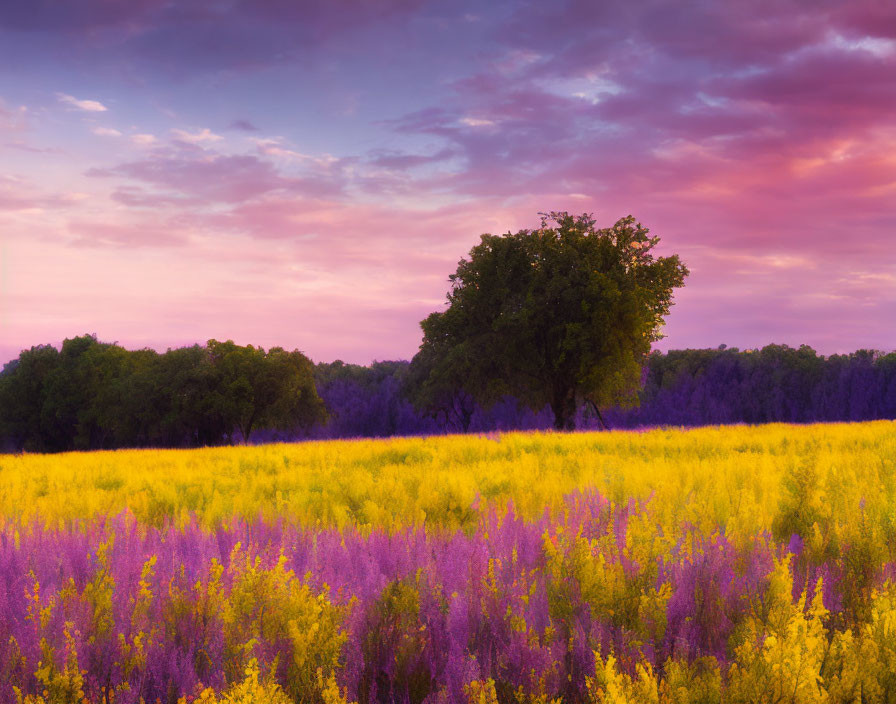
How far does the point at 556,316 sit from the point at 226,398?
2989 cm

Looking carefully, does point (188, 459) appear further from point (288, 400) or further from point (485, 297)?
point (288, 400)

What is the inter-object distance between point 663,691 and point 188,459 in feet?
43.5

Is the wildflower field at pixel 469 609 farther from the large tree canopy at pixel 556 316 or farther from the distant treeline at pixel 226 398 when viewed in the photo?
the distant treeline at pixel 226 398

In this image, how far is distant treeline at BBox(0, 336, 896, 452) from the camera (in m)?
52.7

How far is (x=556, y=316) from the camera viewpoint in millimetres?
32312

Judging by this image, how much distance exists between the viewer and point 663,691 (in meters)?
2.35

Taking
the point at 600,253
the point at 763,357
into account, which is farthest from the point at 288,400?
the point at 763,357

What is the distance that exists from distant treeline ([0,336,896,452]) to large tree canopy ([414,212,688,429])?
5.06 m

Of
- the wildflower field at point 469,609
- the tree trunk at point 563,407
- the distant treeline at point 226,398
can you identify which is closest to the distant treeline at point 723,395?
the distant treeline at point 226,398

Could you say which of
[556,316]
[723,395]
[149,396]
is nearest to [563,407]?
[556,316]

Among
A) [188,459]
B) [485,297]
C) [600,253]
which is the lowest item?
[188,459]

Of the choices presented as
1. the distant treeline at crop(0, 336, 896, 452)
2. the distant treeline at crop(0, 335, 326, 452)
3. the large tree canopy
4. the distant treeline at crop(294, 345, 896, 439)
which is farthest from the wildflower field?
the distant treeline at crop(294, 345, 896, 439)

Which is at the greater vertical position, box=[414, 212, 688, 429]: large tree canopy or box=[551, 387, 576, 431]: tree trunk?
box=[414, 212, 688, 429]: large tree canopy

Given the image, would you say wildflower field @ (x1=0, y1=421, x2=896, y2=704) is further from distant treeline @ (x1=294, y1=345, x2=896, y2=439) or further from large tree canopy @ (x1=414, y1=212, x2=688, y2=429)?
distant treeline @ (x1=294, y1=345, x2=896, y2=439)
